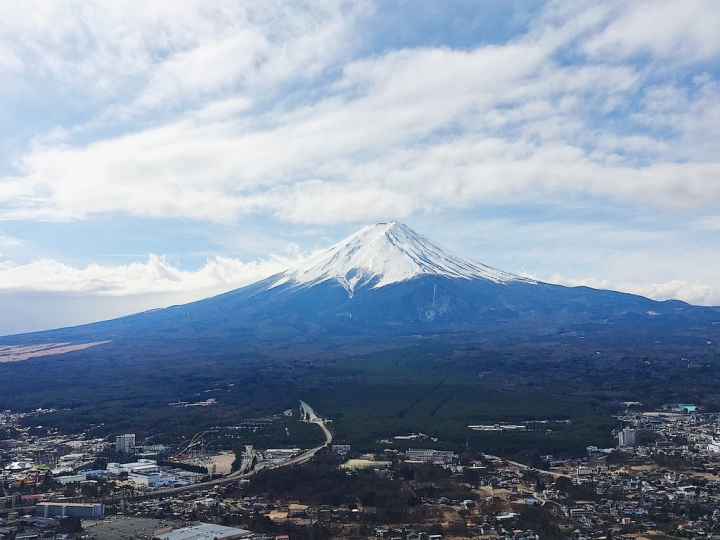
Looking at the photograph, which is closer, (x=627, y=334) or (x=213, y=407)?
(x=213, y=407)

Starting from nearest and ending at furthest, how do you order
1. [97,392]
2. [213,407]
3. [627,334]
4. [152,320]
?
[213,407], [97,392], [627,334], [152,320]

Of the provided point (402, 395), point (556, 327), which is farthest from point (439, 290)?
point (402, 395)

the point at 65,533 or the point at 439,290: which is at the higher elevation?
the point at 439,290

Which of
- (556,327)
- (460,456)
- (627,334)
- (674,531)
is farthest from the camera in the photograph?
(556,327)

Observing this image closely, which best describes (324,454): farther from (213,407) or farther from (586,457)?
(213,407)

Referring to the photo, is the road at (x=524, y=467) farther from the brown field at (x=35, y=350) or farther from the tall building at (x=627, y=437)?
the brown field at (x=35, y=350)

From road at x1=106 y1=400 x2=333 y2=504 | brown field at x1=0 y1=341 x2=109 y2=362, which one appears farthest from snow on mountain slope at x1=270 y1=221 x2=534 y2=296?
road at x1=106 y1=400 x2=333 y2=504

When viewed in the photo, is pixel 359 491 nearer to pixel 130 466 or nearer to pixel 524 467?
pixel 524 467
